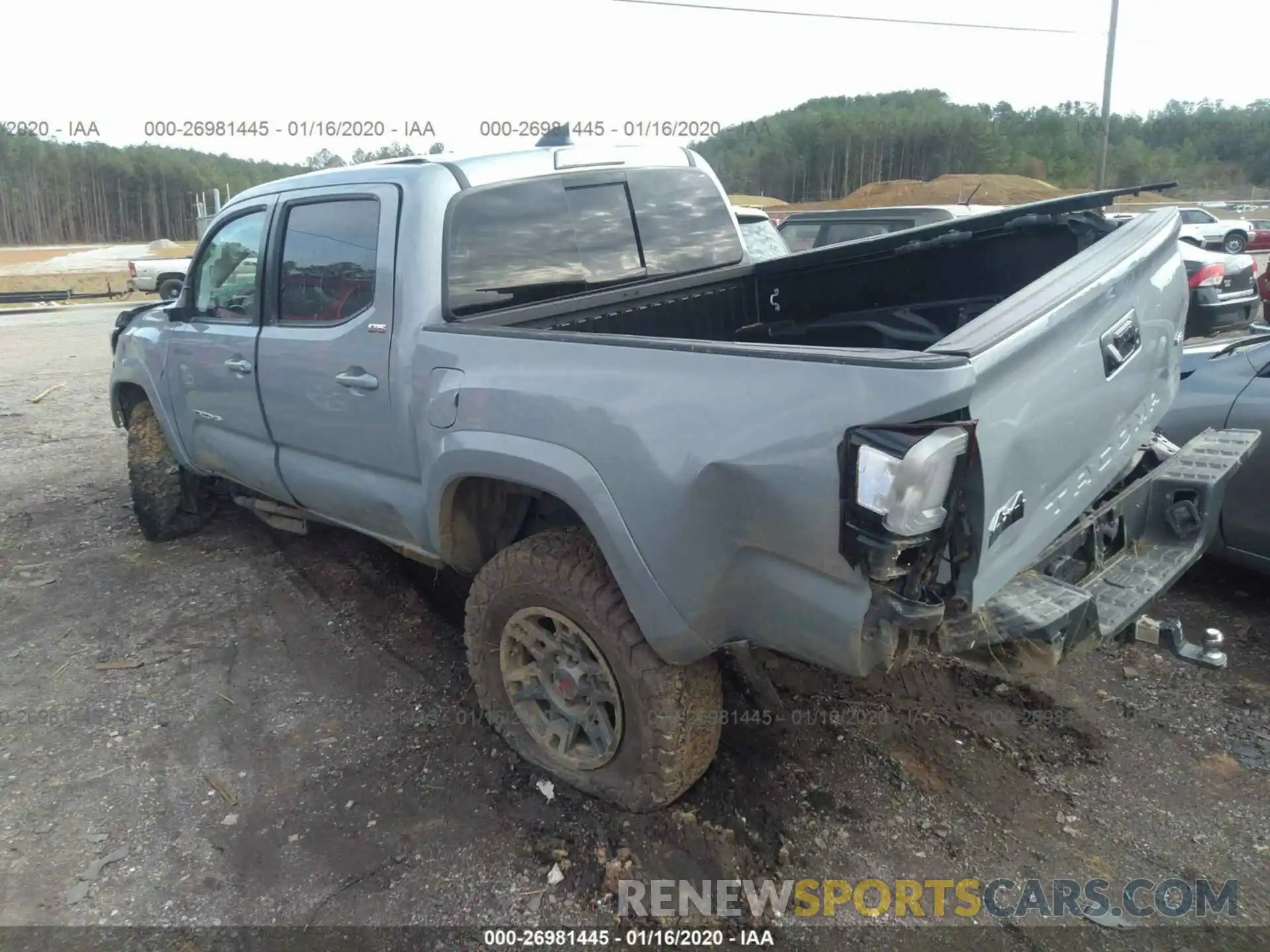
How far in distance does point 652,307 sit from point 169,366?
2713mm

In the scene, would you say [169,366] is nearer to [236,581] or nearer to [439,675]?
[236,581]

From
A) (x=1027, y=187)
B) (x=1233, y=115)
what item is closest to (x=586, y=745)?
(x=1027, y=187)

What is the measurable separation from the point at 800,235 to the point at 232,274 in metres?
7.58

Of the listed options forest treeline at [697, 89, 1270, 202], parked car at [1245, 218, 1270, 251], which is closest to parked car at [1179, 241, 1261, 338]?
parked car at [1245, 218, 1270, 251]

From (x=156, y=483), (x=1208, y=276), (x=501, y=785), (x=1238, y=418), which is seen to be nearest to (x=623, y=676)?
(x=501, y=785)

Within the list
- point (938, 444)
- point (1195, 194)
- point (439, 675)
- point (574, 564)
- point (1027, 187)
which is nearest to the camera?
point (938, 444)

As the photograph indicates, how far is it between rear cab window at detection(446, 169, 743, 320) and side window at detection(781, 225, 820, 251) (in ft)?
21.0

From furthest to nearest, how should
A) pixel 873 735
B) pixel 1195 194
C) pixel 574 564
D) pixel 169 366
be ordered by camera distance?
Answer: 1. pixel 1195 194
2. pixel 169 366
3. pixel 873 735
4. pixel 574 564

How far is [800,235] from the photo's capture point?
416 inches

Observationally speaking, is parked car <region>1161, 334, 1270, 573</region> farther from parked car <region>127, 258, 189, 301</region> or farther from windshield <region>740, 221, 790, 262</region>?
parked car <region>127, 258, 189, 301</region>

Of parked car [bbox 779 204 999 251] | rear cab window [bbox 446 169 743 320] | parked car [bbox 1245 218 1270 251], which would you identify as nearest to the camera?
rear cab window [bbox 446 169 743 320]

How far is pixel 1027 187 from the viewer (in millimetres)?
33031

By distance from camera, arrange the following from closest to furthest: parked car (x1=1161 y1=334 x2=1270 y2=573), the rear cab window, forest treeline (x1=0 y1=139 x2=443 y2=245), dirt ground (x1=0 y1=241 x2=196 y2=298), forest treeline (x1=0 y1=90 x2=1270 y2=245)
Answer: the rear cab window
parked car (x1=1161 y1=334 x2=1270 y2=573)
dirt ground (x1=0 y1=241 x2=196 y2=298)
forest treeline (x1=0 y1=90 x2=1270 y2=245)
forest treeline (x1=0 y1=139 x2=443 y2=245)

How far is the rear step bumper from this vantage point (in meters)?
2.20
